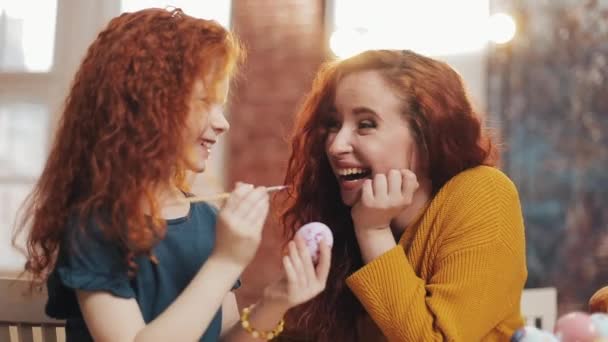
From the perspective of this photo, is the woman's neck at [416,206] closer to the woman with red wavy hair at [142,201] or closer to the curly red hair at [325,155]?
the curly red hair at [325,155]

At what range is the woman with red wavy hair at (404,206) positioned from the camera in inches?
40.4

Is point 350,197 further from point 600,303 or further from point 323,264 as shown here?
point 600,303

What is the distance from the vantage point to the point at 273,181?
111 inches

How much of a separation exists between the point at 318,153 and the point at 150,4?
199cm

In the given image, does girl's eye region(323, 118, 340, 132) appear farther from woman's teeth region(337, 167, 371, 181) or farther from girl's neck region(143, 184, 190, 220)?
girl's neck region(143, 184, 190, 220)

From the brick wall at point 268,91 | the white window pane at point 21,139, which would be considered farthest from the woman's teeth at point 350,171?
the white window pane at point 21,139

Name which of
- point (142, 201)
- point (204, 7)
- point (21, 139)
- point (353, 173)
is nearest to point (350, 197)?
point (353, 173)

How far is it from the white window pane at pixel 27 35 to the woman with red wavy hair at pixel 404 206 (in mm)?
1999

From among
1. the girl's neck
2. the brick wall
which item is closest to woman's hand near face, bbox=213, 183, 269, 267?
the girl's neck

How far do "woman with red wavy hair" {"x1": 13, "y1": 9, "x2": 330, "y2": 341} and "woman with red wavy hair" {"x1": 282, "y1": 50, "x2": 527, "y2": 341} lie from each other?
0.19 metres

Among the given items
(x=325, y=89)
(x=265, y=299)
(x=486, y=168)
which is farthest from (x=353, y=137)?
(x=265, y=299)

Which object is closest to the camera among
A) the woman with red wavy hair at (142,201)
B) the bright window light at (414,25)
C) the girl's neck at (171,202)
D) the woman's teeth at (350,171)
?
the woman with red wavy hair at (142,201)

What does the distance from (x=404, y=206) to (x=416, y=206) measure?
0.13 metres

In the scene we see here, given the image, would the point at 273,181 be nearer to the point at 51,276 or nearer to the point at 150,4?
the point at 150,4
